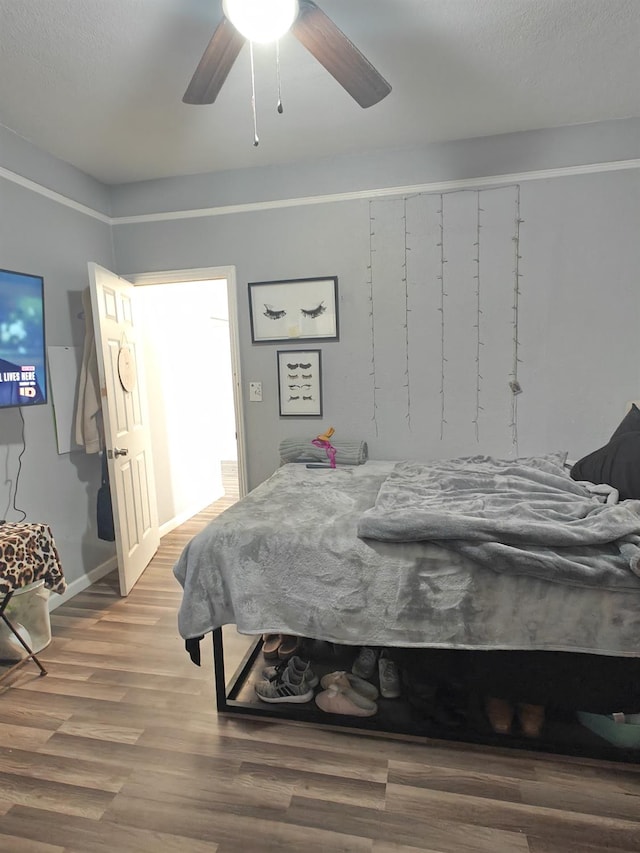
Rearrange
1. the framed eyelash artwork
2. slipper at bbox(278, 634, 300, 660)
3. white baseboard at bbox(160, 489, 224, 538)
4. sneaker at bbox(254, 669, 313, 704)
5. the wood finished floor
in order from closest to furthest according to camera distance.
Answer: the wood finished floor
sneaker at bbox(254, 669, 313, 704)
slipper at bbox(278, 634, 300, 660)
the framed eyelash artwork
white baseboard at bbox(160, 489, 224, 538)

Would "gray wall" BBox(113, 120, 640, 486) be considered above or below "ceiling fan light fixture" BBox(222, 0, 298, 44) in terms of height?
below

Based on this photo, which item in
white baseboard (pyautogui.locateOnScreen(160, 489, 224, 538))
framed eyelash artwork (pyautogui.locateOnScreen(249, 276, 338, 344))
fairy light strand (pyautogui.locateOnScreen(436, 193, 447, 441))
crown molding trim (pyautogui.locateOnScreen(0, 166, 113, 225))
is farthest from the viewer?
white baseboard (pyautogui.locateOnScreen(160, 489, 224, 538))

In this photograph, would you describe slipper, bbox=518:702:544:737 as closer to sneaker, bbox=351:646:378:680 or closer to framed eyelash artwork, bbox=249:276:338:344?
sneaker, bbox=351:646:378:680

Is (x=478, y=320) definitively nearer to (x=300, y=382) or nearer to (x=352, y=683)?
(x=300, y=382)

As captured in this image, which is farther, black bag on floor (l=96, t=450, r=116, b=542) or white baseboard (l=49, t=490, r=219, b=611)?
black bag on floor (l=96, t=450, r=116, b=542)

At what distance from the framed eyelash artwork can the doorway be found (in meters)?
0.19

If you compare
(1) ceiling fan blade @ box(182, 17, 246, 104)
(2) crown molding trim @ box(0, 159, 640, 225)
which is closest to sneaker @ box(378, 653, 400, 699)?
(1) ceiling fan blade @ box(182, 17, 246, 104)

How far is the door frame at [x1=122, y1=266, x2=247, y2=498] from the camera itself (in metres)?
3.43

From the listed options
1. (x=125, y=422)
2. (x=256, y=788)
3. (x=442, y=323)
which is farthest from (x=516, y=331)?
(x=256, y=788)

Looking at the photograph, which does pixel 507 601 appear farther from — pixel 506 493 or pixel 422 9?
pixel 422 9

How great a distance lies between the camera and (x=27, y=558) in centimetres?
219

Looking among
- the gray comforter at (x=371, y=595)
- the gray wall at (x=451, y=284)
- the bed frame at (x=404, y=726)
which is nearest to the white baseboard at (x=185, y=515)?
the gray wall at (x=451, y=284)

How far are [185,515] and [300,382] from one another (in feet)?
6.47

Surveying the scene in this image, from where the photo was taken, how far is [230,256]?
3.42 meters
